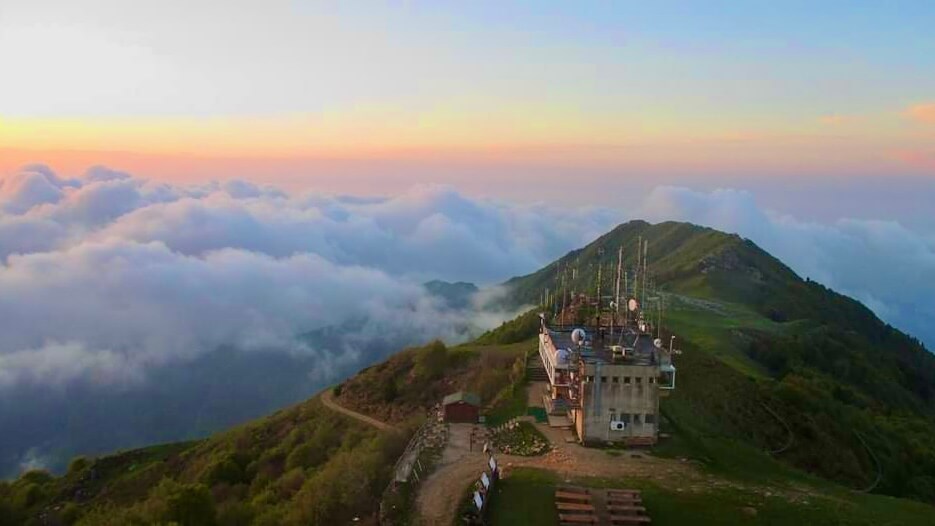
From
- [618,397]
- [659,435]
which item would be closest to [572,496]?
[618,397]

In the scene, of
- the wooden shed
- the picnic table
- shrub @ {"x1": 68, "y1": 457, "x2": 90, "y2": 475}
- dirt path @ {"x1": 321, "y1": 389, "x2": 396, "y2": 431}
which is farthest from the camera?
shrub @ {"x1": 68, "y1": 457, "x2": 90, "y2": 475}

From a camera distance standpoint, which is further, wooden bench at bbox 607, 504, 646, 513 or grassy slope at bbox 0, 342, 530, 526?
grassy slope at bbox 0, 342, 530, 526

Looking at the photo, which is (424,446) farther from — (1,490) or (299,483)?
(1,490)

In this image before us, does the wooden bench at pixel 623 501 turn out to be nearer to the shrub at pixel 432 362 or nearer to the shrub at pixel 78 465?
the shrub at pixel 432 362

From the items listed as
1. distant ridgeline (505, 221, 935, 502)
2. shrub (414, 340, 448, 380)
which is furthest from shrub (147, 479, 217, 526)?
shrub (414, 340, 448, 380)

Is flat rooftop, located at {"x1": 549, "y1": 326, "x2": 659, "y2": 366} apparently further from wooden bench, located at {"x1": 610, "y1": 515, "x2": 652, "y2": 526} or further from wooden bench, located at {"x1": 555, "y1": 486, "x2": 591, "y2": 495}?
wooden bench, located at {"x1": 610, "y1": 515, "x2": 652, "y2": 526}

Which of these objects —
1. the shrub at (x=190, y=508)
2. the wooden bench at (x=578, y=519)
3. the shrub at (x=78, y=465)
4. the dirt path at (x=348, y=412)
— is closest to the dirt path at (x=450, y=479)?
the wooden bench at (x=578, y=519)

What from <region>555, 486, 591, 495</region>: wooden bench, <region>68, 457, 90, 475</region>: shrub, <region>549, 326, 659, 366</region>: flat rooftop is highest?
<region>549, 326, 659, 366</region>: flat rooftop
